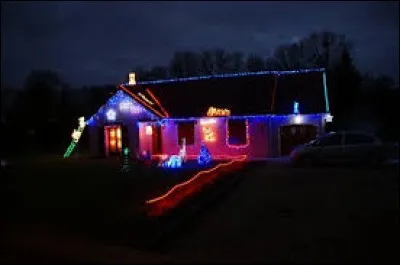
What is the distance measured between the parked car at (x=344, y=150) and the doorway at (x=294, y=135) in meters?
6.79

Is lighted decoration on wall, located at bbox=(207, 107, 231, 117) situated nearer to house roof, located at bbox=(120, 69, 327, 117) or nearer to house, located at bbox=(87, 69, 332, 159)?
house, located at bbox=(87, 69, 332, 159)

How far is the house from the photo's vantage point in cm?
2947

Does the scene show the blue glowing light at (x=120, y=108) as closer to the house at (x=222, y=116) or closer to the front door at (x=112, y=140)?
the house at (x=222, y=116)

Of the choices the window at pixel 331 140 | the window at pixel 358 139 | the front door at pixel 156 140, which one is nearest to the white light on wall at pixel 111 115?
the front door at pixel 156 140

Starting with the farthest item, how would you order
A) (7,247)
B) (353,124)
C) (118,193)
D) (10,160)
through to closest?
(353,124), (10,160), (118,193), (7,247)

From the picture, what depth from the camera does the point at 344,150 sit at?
2183 centimetres

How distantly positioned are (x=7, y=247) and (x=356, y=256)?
5422mm

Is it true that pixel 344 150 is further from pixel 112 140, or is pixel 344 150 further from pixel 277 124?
pixel 112 140

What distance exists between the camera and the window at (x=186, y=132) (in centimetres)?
3103

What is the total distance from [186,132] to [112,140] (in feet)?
15.4

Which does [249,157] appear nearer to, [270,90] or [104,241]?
[270,90]

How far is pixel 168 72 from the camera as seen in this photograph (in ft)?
189

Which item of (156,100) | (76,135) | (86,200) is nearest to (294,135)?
(156,100)

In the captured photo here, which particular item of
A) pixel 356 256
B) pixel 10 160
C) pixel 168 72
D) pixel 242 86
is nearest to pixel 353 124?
pixel 242 86
